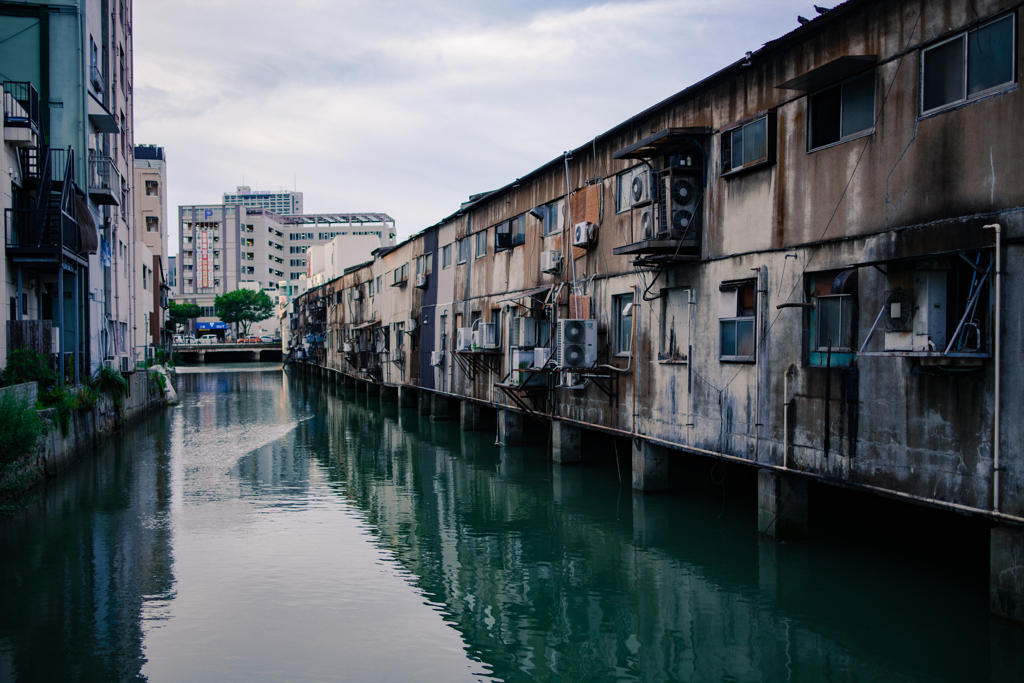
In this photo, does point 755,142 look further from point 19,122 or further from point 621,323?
point 19,122

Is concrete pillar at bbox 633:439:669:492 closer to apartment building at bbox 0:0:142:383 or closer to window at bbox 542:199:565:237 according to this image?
window at bbox 542:199:565:237

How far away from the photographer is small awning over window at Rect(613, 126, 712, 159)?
13.9m

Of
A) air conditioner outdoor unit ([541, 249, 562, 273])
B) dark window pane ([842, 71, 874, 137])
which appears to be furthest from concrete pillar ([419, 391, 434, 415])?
dark window pane ([842, 71, 874, 137])

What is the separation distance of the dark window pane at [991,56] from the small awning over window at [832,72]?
1497mm

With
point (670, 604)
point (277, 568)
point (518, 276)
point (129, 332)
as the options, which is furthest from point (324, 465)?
point (129, 332)

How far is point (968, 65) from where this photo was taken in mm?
9070

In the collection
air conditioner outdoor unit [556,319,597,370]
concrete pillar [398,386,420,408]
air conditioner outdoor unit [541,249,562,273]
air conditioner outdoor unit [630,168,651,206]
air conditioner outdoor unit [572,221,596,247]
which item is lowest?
concrete pillar [398,386,420,408]

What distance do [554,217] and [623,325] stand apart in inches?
184

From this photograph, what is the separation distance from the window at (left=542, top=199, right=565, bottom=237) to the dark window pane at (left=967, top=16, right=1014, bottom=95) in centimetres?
1178

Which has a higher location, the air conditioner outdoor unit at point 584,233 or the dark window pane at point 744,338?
the air conditioner outdoor unit at point 584,233

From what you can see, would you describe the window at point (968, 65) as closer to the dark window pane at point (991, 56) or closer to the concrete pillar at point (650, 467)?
the dark window pane at point (991, 56)

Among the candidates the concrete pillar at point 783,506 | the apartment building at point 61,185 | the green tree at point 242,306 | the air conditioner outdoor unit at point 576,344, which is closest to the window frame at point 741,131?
the concrete pillar at point 783,506

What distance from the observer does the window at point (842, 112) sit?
10.6 meters

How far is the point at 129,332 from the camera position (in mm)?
37000
